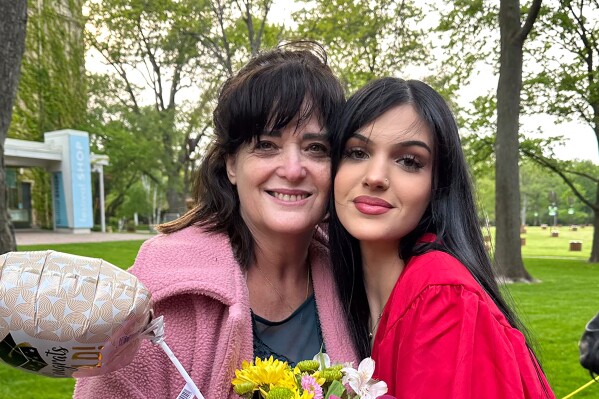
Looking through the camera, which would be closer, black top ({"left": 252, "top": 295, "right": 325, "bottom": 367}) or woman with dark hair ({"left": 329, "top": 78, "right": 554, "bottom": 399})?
woman with dark hair ({"left": 329, "top": 78, "right": 554, "bottom": 399})

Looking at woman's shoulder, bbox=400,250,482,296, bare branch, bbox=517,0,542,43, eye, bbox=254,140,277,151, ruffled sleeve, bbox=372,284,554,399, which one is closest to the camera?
ruffled sleeve, bbox=372,284,554,399

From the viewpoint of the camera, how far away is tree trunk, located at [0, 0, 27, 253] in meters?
5.45

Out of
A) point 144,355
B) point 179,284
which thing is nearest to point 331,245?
point 179,284

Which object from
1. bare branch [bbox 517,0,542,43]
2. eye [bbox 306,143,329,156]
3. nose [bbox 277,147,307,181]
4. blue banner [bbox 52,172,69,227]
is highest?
bare branch [bbox 517,0,542,43]

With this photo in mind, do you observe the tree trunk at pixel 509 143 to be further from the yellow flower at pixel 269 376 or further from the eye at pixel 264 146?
the yellow flower at pixel 269 376

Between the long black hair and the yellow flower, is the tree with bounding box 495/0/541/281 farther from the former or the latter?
the yellow flower

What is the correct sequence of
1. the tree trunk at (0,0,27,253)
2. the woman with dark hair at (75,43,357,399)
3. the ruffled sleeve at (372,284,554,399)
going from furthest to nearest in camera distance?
the tree trunk at (0,0,27,253) → the woman with dark hair at (75,43,357,399) → the ruffled sleeve at (372,284,554,399)

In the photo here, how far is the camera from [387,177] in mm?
1643

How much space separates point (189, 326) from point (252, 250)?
1.57 feet

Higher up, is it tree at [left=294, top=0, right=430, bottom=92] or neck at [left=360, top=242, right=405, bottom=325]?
tree at [left=294, top=0, right=430, bottom=92]

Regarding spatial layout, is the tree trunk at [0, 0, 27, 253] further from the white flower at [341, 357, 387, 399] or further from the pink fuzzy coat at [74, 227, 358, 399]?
the white flower at [341, 357, 387, 399]

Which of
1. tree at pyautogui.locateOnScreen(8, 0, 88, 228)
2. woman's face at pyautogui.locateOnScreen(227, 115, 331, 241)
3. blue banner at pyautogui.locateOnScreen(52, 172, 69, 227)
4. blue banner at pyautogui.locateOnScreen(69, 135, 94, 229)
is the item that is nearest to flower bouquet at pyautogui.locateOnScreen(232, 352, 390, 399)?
woman's face at pyautogui.locateOnScreen(227, 115, 331, 241)

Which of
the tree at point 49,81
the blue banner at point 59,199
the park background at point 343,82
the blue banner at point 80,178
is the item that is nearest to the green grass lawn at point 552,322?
the park background at point 343,82

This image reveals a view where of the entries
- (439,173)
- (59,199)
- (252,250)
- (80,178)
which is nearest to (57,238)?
(80,178)
